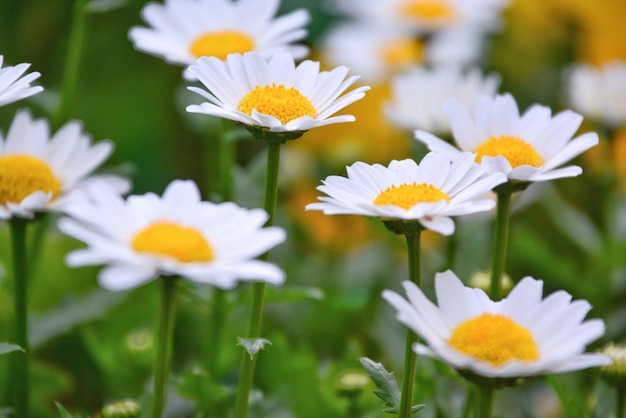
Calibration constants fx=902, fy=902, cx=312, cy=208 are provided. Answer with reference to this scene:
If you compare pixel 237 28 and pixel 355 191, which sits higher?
pixel 237 28

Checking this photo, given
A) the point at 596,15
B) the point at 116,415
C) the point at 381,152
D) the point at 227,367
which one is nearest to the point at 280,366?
the point at 227,367

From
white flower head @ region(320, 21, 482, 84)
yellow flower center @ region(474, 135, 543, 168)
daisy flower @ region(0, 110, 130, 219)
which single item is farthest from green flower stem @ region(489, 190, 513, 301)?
white flower head @ region(320, 21, 482, 84)

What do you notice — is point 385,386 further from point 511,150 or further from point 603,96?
point 603,96

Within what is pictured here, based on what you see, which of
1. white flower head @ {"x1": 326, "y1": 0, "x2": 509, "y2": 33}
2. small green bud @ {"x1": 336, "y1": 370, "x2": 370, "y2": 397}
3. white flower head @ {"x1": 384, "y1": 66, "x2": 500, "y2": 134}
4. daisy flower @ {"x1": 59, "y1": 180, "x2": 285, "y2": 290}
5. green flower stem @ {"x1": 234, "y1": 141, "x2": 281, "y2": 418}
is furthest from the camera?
white flower head @ {"x1": 326, "y1": 0, "x2": 509, "y2": 33}

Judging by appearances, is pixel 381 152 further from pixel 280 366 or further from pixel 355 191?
pixel 355 191

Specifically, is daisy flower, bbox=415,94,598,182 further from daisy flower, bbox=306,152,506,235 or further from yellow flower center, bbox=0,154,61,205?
yellow flower center, bbox=0,154,61,205

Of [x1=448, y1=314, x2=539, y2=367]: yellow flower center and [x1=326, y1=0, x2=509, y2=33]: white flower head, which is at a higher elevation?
[x1=326, y1=0, x2=509, y2=33]: white flower head

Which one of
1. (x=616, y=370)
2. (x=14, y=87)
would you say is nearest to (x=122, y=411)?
(x=14, y=87)
